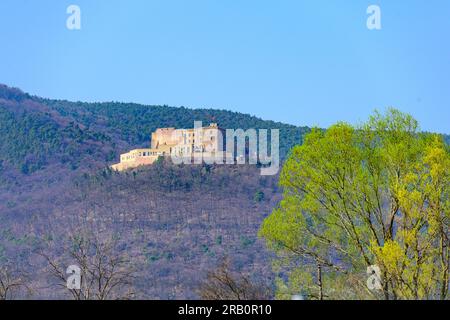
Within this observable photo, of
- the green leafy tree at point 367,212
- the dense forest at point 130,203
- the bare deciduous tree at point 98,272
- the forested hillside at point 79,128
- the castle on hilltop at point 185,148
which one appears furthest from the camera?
the forested hillside at point 79,128

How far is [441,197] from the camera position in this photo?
2323 centimetres

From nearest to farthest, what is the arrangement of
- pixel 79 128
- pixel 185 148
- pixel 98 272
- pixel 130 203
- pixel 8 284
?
pixel 8 284 < pixel 98 272 < pixel 130 203 < pixel 185 148 < pixel 79 128

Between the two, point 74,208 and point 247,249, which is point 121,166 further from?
point 247,249

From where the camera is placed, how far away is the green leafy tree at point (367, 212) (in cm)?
2223

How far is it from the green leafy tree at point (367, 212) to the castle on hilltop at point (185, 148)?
8087 cm

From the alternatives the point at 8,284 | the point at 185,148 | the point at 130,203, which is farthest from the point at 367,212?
the point at 185,148

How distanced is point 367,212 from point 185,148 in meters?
87.1

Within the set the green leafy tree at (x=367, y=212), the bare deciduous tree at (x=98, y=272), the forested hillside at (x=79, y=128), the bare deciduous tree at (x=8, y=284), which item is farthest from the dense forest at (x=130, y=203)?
the green leafy tree at (x=367, y=212)

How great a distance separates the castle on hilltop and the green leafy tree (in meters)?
80.9

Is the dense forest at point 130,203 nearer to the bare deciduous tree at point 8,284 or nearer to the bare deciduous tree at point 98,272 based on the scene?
the bare deciduous tree at point 98,272

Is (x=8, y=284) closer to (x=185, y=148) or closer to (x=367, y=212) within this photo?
(x=367, y=212)

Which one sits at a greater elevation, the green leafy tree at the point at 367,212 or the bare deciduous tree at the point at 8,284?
the green leafy tree at the point at 367,212

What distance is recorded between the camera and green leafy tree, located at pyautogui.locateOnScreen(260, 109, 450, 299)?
72.9ft

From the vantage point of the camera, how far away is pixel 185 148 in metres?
111
